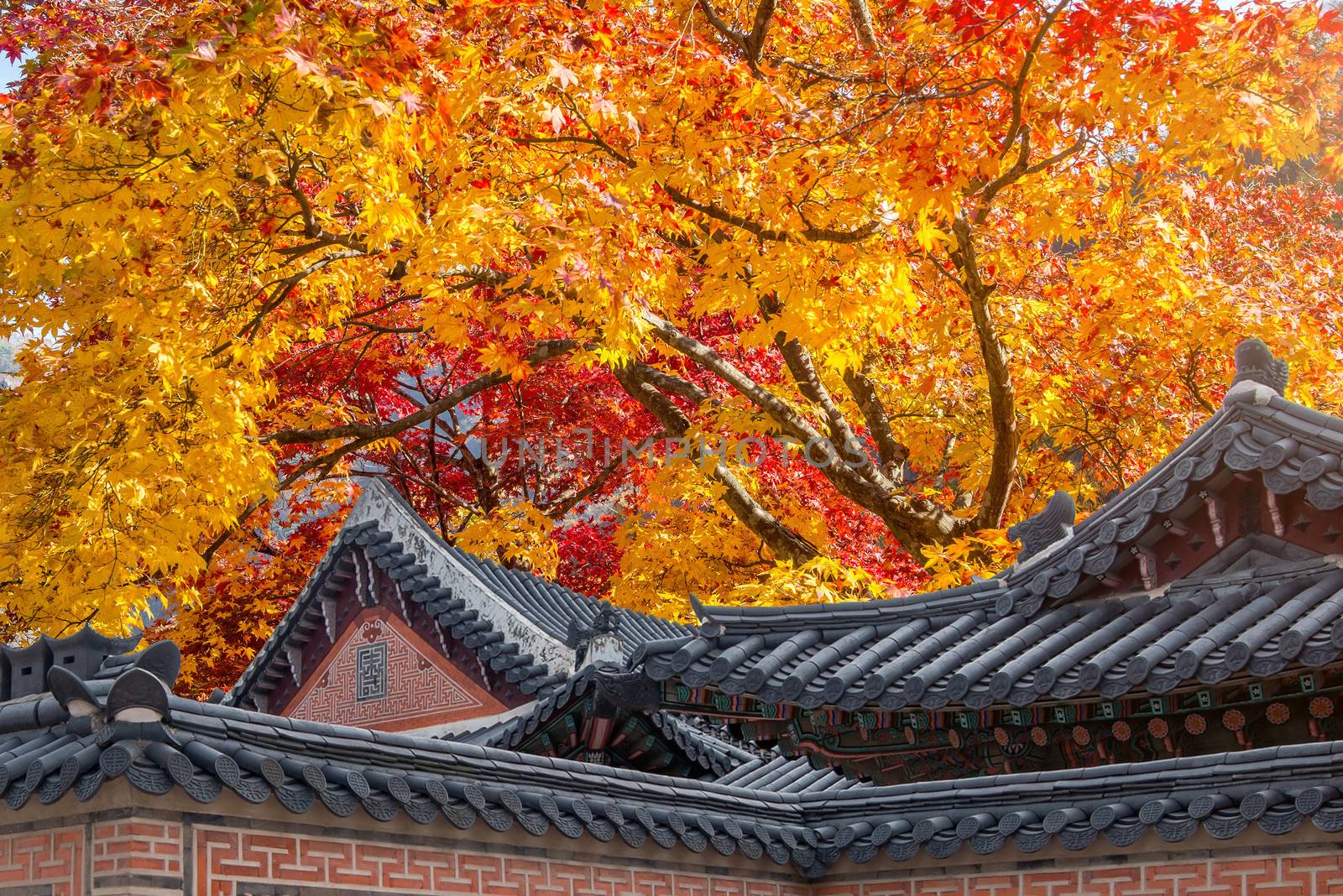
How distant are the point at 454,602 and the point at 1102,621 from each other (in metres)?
8.68

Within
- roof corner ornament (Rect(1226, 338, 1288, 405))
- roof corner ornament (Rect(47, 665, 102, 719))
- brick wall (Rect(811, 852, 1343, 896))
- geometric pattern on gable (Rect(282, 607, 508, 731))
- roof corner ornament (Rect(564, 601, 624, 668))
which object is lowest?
brick wall (Rect(811, 852, 1343, 896))

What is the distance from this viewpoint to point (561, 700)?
1174 cm

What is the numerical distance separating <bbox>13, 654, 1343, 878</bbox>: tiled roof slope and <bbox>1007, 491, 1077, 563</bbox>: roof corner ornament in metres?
1.66

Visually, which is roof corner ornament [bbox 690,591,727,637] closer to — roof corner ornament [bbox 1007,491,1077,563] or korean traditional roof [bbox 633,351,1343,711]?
korean traditional roof [bbox 633,351,1343,711]

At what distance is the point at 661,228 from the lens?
A: 12.8 metres

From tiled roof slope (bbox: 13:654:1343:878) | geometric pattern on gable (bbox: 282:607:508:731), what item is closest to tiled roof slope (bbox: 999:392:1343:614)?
tiled roof slope (bbox: 13:654:1343:878)

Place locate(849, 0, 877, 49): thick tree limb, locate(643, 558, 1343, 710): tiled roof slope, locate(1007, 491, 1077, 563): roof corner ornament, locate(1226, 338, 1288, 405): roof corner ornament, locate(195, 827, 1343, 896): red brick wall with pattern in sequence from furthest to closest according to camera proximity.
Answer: locate(849, 0, 877, 49): thick tree limb < locate(1007, 491, 1077, 563): roof corner ornament < locate(1226, 338, 1288, 405): roof corner ornament < locate(643, 558, 1343, 710): tiled roof slope < locate(195, 827, 1343, 896): red brick wall with pattern

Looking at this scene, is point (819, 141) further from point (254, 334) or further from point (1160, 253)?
point (254, 334)

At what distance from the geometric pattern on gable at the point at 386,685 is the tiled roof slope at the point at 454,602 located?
0.44m

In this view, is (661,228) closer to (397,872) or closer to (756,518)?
(756,518)

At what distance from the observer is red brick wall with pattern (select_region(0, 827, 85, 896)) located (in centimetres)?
532

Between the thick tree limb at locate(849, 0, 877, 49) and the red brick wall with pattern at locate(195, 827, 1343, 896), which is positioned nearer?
the red brick wall with pattern at locate(195, 827, 1343, 896)

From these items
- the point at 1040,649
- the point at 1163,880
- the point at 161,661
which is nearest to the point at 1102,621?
the point at 1040,649

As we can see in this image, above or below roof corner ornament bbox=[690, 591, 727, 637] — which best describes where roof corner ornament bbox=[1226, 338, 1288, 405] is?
above
